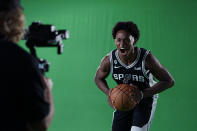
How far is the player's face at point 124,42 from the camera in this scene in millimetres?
2693

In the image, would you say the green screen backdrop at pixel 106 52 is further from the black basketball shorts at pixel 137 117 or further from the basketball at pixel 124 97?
the basketball at pixel 124 97

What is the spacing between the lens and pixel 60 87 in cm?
456

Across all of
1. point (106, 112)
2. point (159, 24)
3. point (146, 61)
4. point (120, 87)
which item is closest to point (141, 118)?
point (120, 87)

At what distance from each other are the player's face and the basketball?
1.03 feet

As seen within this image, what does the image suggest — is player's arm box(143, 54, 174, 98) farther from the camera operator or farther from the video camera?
the camera operator

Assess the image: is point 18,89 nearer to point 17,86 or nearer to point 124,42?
point 17,86

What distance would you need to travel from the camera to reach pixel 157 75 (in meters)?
2.71

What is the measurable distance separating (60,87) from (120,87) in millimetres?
2055

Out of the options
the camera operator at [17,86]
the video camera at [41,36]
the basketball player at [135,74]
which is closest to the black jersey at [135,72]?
the basketball player at [135,74]

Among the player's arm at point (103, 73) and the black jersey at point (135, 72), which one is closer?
the black jersey at point (135, 72)

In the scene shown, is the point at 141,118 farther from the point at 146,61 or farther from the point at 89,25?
the point at 89,25

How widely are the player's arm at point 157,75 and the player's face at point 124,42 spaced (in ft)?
0.61

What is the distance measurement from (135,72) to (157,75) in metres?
0.19

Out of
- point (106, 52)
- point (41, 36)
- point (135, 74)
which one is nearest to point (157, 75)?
point (135, 74)
